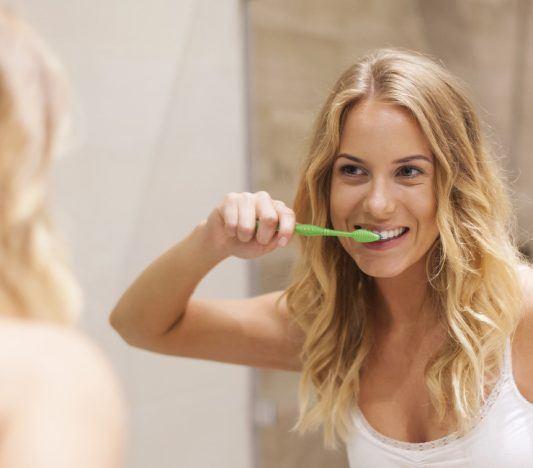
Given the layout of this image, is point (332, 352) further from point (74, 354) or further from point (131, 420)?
point (74, 354)

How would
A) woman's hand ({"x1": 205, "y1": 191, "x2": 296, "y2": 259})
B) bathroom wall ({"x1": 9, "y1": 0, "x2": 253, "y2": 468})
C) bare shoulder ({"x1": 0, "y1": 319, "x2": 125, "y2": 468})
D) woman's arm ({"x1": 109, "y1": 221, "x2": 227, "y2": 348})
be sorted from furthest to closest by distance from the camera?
bathroom wall ({"x1": 9, "y1": 0, "x2": 253, "y2": 468}), woman's arm ({"x1": 109, "y1": 221, "x2": 227, "y2": 348}), woman's hand ({"x1": 205, "y1": 191, "x2": 296, "y2": 259}), bare shoulder ({"x1": 0, "y1": 319, "x2": 125, "y2": 468})

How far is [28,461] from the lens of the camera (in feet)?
1.14

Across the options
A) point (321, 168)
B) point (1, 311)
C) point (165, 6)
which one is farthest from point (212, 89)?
point (1, 311)

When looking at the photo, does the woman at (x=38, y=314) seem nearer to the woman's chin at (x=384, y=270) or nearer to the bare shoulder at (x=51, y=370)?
the bare shoulder at (x=51, y=370)

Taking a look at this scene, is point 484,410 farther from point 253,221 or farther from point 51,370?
point 51,370

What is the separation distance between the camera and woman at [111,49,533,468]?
89cm

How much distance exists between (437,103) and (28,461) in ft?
2.25

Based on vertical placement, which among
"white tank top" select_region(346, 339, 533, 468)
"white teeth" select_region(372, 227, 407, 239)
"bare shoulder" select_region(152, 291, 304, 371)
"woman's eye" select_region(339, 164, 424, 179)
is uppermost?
"woman's eye" select_region(339, 164, 424, 179)

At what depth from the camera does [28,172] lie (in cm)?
44

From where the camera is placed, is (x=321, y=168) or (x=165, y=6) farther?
(x=165, y=6)

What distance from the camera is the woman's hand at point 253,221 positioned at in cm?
87

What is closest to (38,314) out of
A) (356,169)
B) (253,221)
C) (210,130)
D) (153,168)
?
(253,221)

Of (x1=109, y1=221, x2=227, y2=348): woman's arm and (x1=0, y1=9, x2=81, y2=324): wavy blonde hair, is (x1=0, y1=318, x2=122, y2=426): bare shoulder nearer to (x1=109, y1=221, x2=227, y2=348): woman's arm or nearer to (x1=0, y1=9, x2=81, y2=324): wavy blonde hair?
(x1=0, y1=9, x2=81, y2=324): wavy blonde hair

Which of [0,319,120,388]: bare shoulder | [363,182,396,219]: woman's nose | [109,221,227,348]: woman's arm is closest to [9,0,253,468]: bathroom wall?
[109,221,227,348]: woman's arm
